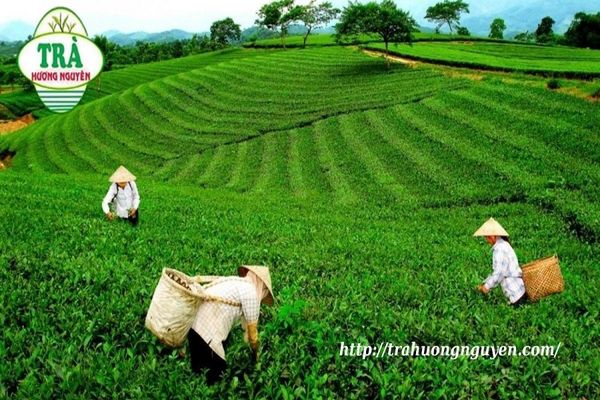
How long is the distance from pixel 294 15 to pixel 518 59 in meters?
51.9

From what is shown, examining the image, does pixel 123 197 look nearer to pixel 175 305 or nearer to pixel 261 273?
pixel 261 273

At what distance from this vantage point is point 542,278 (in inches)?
392

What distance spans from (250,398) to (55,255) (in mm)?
6102

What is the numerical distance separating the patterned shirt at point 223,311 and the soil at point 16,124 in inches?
3071

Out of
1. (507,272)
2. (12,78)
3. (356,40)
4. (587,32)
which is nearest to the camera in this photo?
(507,272)

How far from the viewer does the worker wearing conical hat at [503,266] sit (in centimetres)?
990

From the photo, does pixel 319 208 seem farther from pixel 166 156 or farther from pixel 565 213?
pixel 166 156

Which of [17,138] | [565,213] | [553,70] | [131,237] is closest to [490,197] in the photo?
[565,213]

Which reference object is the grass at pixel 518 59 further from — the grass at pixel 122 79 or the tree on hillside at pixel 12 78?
the tree on hillside at pixel 12 78

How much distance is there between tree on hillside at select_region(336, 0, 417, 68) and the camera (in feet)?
177

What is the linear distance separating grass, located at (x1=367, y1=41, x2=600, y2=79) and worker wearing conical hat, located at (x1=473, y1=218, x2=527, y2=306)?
1571 inches

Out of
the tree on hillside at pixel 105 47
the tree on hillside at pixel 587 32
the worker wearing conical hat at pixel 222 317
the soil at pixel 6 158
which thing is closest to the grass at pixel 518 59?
the tree on hillside at pixel 587 32

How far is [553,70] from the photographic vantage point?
45344mm

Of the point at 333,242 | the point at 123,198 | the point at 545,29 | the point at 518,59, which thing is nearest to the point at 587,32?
the point at 545,29
